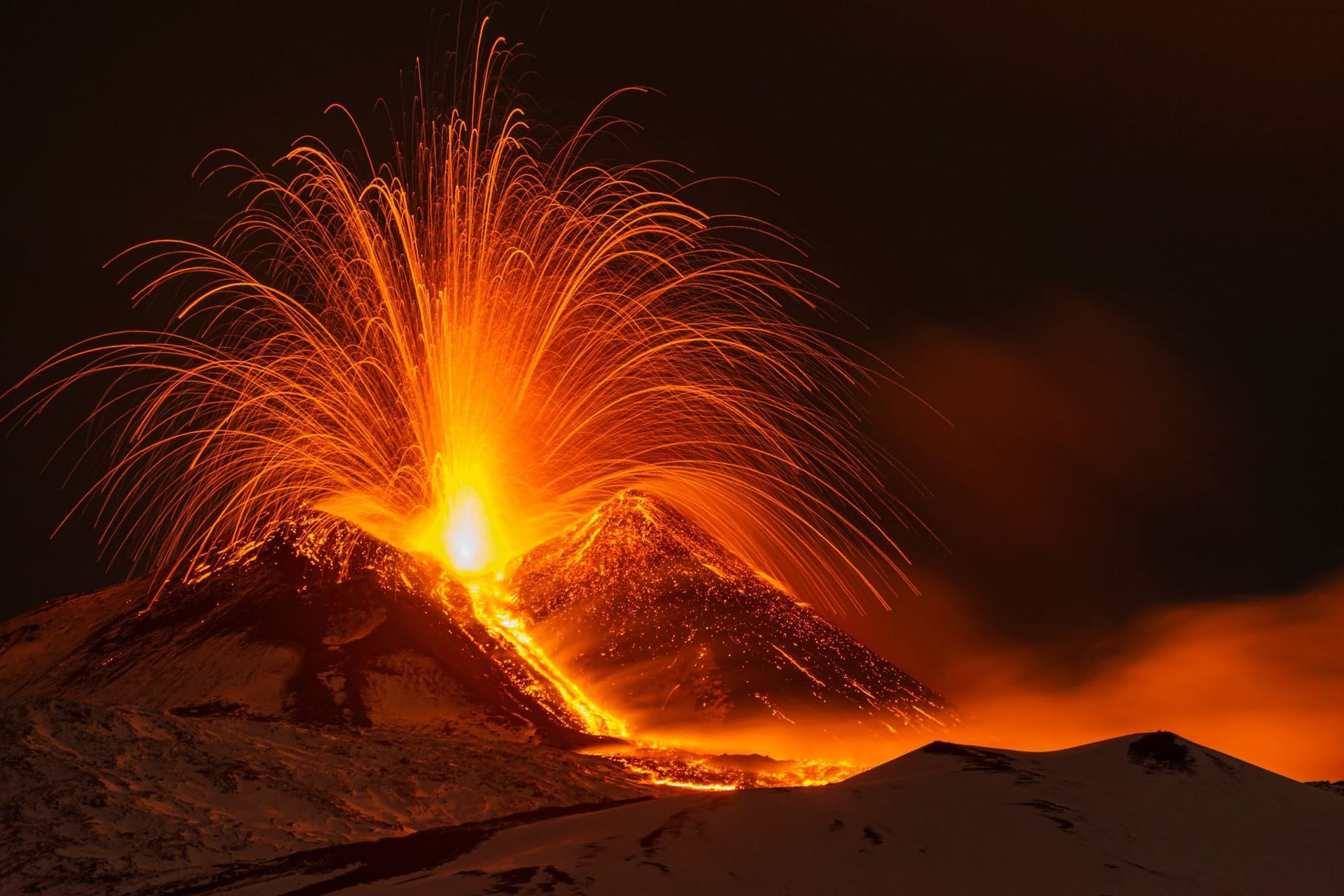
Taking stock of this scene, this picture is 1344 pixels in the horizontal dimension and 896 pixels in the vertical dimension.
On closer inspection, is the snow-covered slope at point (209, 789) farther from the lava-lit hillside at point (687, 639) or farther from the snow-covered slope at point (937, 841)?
the lava-lit hillside at point (687, 639)

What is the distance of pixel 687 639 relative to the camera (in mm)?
103812

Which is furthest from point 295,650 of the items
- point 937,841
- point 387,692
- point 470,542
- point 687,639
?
point 937,841

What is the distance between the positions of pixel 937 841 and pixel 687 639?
6105 centimetres

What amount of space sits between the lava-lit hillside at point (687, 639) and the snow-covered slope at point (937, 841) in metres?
41.6

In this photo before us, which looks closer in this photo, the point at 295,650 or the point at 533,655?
the point at 295,650

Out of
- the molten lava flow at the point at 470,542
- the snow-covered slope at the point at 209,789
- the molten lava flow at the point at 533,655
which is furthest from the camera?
the molten lava flow at the point at 470,542

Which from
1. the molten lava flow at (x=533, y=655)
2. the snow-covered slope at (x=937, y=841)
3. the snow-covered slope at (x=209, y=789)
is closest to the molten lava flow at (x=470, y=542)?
the molten lava flow at (x=533, y=655)

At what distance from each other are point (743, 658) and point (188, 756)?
47.3 metres

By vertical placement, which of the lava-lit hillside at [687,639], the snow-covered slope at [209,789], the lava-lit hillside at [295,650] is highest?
the lava-lit hillside at [687,639]

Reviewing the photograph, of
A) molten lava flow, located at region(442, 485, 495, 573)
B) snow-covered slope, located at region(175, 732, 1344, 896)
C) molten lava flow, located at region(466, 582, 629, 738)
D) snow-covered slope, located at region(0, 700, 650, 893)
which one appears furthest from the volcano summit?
snow-covered slope, located at region(175, 732, 1344, 896)

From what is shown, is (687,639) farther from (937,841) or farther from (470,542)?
(937,841)

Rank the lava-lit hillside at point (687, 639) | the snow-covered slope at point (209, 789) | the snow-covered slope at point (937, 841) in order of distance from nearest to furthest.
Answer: the snow-covered slope at point (937, 841), the snow-covered slope at point (209, 789), the lava-lit hillside at point (687, 639)

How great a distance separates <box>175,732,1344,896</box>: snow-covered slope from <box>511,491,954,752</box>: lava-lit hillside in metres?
41.6

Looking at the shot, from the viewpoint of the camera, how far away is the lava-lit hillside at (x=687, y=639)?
9512 centimetres
